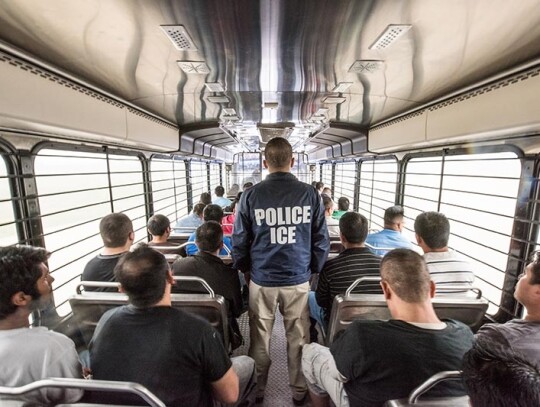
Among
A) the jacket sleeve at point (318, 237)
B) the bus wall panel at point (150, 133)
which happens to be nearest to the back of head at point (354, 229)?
the jacket sleeve at point (318, 237)

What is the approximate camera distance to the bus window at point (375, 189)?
6758 millimetres

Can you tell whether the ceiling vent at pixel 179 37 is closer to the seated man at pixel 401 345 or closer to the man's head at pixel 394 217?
the seated man at pixel 401 345

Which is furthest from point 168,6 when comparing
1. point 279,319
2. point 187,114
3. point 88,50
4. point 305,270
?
point 279,319

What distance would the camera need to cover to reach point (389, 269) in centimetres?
161

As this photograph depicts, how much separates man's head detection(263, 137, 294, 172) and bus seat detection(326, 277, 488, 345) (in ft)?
3.60

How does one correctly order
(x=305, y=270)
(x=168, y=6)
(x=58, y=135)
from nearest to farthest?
1. (x=168, y=6)
2. (x=305, y=270)
3. (x=58, y=135)

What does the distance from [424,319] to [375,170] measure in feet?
20.6

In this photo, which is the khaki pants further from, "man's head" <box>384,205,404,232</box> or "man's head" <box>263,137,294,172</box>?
"man's head" <box>384,205,404,232</box>

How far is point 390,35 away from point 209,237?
7.08ft

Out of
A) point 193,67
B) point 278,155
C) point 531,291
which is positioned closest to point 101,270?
point 278,155

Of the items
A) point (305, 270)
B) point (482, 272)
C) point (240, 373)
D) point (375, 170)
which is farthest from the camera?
point (375, 170)

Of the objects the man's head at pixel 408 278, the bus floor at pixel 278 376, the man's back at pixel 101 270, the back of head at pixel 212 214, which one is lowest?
the bus floor at pixel 278 376

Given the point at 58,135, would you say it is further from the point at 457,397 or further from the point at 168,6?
the point at 457,397

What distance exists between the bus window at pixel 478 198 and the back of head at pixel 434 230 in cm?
83
